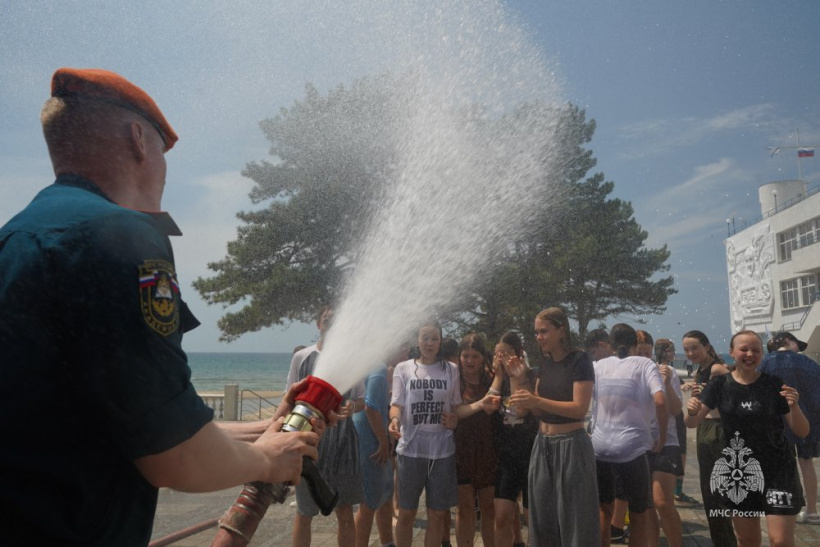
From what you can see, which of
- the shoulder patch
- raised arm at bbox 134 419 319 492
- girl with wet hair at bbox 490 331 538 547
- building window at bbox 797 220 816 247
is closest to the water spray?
raised arm at bbox 134 419 319 492

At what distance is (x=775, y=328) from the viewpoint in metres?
55.8

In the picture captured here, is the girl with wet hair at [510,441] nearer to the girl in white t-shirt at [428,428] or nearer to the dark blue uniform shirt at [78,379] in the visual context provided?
the girl in white t-shirt at [428,428]

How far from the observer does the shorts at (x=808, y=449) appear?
743 centimetres

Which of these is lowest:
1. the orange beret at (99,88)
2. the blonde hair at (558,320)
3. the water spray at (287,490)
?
the water spray at (287,490)

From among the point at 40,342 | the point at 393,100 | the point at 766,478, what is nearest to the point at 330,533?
the point at 766,478

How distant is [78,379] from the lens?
52.1 inches

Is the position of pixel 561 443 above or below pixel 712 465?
above

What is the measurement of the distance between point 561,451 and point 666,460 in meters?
2.03

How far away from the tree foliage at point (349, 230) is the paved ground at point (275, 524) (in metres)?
11.2

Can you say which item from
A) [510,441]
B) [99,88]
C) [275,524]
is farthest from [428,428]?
[99,88]

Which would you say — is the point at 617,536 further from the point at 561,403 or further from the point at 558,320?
the point at 558,320

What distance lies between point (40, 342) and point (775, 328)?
64340 mm

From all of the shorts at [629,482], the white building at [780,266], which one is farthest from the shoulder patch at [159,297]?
the white building at [780,266]

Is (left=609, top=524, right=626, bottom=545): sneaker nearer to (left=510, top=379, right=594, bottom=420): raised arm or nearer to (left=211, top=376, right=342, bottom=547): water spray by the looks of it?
(left=510, top=379, right=594, bottom=420): raised arm
